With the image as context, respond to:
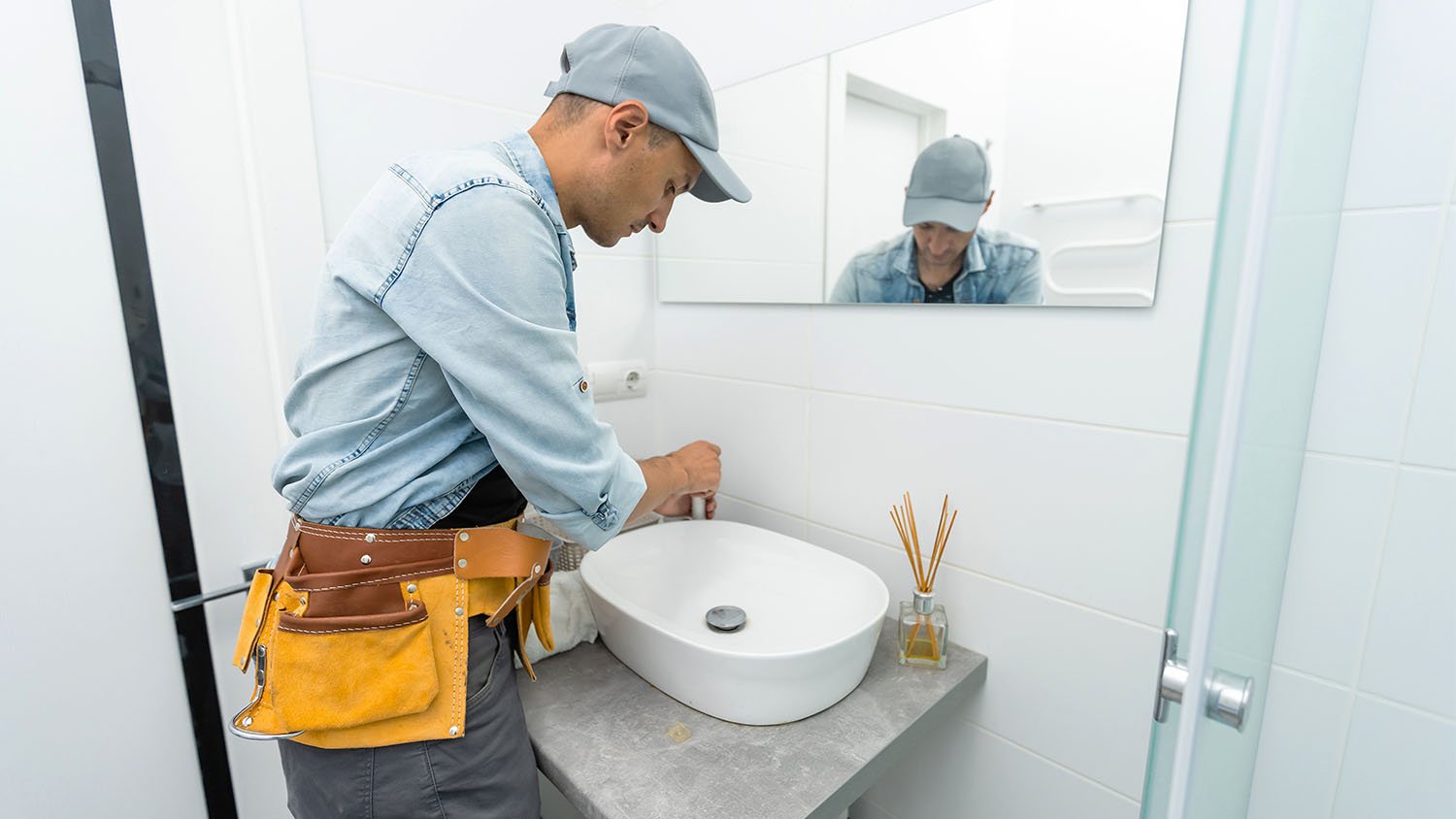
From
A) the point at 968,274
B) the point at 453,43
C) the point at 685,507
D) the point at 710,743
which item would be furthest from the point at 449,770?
the point at 453,43

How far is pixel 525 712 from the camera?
861 millimetres

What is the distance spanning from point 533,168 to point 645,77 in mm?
168

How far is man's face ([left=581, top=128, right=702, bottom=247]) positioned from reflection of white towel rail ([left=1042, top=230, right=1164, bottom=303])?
489 mm

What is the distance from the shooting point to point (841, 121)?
1.04 m

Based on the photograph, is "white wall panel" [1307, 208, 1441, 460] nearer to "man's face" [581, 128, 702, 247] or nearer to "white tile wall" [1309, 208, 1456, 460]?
"white tile wall" [1309, 208, 1456, 460]

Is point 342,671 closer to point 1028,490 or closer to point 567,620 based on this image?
point 567,620

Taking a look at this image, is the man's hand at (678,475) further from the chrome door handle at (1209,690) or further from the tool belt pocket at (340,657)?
the chrome door handle at (1209,690)

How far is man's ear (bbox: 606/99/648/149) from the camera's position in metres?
0.72

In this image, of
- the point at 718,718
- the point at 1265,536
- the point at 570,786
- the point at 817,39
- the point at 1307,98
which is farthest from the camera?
the point at 817,39

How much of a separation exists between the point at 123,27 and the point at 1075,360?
1347 mm

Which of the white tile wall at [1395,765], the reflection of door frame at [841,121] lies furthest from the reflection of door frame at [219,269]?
the white tile wall at [1395,765]

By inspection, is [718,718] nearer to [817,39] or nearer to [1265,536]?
[1265,536]

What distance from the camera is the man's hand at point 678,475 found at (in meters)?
0.92

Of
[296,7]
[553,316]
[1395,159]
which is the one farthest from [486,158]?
[1395,159]
